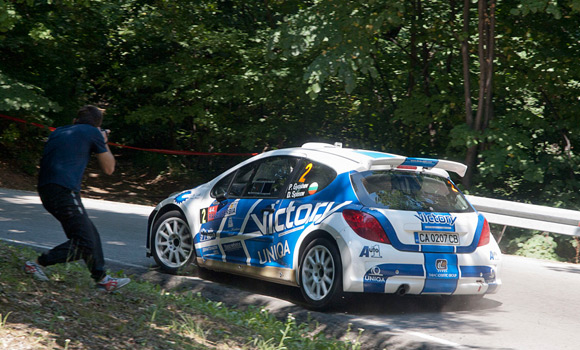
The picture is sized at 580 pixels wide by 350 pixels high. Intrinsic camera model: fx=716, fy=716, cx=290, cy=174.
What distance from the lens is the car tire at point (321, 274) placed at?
22.0 feet

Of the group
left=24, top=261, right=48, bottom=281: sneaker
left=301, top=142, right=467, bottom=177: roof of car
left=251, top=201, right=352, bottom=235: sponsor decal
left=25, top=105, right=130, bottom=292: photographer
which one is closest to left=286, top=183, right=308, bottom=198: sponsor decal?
left=251, top=201, right=352, bottom=235: sponsor decal

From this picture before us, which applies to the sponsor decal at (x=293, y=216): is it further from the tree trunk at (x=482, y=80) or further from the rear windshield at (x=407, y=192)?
the tree trunk at (x=482, y=80)

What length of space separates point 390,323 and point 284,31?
1005cm

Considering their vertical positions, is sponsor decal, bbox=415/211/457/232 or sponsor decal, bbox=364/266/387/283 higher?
sponsor decal, bbox=415/211/457/232

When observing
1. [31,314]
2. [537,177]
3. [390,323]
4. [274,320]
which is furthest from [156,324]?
[537,177]

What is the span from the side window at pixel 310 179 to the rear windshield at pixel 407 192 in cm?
35

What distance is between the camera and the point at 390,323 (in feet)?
21.7

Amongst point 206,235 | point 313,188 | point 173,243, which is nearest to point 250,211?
point 206,235

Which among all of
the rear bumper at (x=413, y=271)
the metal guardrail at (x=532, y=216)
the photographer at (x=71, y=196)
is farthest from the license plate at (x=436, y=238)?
the metal guardrail at (x=532, y=216)

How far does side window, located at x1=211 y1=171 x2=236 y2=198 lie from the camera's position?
328 inches

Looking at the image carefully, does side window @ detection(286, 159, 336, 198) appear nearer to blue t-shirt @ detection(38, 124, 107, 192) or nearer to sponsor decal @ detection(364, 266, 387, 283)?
sponsor decal @ detection(364, 266, 387, 283)

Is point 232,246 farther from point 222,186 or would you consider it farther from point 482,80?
point 482,80

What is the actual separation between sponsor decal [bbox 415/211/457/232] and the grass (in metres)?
1.37

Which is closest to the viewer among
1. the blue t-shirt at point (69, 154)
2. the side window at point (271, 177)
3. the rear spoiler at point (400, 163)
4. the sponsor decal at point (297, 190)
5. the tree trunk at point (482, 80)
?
the blue t-shirt at point (69, 154)
